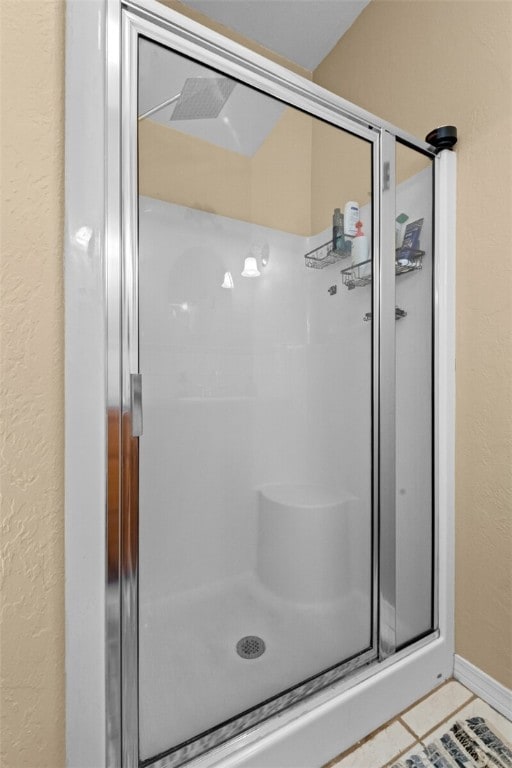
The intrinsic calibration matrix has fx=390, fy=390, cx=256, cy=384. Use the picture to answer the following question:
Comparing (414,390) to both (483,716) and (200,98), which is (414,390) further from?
(200,98)

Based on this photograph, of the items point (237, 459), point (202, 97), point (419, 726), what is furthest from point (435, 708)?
point (202, 97)

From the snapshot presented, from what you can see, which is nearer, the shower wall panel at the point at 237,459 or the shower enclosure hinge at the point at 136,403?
the shower enclosure hinge at the point at 136,403

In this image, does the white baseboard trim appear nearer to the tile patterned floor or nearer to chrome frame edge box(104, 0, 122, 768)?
the tile patterned floor

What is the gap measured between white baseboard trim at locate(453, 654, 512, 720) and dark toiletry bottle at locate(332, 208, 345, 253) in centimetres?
137

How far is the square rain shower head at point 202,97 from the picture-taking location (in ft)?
3.20

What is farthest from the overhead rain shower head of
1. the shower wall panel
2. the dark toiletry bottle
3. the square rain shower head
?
the dark toiletry bottle

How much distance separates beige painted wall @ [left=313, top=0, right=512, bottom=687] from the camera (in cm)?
111

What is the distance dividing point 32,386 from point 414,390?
107 cm

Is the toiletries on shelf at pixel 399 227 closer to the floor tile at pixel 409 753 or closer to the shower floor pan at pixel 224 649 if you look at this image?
the shower floor pan at pixel 224 649

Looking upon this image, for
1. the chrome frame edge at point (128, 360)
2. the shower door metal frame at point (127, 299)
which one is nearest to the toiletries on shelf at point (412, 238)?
the shower door metal frame at point (127, 299)

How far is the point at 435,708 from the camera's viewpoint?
3.62 ft

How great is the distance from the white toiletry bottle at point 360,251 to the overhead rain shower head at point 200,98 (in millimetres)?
544

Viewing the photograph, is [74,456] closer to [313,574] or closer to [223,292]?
[223,292]

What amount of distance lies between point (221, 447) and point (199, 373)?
33 cm
